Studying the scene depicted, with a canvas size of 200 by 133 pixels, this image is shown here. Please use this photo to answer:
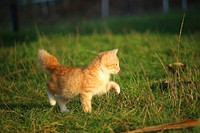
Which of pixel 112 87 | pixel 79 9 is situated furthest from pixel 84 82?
pixel 79 9

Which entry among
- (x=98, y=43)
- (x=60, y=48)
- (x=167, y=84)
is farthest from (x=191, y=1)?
(x=167, y=84)

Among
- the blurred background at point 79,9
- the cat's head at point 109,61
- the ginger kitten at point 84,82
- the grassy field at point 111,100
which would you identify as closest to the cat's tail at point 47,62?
the ginger kitten at point 84,82

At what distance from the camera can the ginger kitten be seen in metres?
5.25

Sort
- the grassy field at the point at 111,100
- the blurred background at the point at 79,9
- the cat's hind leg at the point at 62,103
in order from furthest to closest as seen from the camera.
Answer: the blurred background at the point at 79,9, the cat's hind leg at the point at 62,103, the grassy field at the point at 111,100

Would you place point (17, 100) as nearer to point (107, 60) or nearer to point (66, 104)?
point (66, 104)

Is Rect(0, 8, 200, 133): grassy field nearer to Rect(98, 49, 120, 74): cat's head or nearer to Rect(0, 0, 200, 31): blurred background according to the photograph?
Rect(98, 49, 120, 74): cat's head

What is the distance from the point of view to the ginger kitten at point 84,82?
17.2 ft

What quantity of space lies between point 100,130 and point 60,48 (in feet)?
17.2

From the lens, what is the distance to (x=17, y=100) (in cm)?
622

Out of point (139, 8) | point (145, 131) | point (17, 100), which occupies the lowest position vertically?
point (139, 8)

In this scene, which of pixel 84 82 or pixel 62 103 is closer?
pixel 84 82

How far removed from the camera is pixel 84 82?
527 centimetres

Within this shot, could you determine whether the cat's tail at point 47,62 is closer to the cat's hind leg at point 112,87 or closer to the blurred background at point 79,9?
the cat's hind leg at point 112,87

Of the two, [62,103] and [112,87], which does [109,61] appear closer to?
[112,87]
